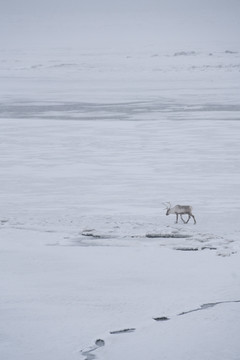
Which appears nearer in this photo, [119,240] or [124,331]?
[124,331]

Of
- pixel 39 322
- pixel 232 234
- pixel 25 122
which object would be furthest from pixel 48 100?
pixel 39 322

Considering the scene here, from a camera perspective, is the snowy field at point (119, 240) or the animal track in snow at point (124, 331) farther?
the snowy field at point (119, 240)

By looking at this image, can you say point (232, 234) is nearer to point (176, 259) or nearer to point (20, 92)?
point (176, 259)

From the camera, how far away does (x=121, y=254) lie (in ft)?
21.3

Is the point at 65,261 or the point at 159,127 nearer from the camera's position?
the point at 65,261

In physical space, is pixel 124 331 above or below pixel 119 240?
below

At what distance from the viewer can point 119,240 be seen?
7027 mm

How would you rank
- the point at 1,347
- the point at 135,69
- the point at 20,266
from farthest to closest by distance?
the point at 135,69 < the point at 20,266 < the point at 1,347

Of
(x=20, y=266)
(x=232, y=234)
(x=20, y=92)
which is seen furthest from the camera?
(x=20, y=92)

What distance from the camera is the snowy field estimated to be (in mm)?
4809

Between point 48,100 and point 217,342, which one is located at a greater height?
point 48,100

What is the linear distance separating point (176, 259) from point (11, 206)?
9.59 ft

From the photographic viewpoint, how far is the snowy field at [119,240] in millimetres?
4809

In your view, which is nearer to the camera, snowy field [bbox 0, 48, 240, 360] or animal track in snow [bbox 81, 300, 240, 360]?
animal track in snow [bbox 81, 300, 240, 360]
